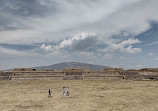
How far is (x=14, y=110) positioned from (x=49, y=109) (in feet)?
15.6

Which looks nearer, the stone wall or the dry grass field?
the dry grass field

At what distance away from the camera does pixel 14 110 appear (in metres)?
18.1

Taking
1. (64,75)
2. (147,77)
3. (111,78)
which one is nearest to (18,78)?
(64,75)


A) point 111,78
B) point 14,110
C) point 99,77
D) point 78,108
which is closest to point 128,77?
point 111,78

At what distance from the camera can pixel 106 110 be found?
1773 centimetres

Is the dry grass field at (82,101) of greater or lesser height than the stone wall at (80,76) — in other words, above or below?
below

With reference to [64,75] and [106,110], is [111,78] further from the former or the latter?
[106,110]

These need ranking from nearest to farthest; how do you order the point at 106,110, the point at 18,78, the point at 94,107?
the point at 106,110
the point at 94,107
the point at 18,78

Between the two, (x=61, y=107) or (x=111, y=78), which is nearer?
(x=61, y=107)

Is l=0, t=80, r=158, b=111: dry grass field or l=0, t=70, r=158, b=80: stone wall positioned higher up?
l=0, t=70, r=158, b=80: stone wall

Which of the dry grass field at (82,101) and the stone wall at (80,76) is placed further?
the stone wall at (80,76)

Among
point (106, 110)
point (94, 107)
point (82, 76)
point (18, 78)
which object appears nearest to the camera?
point (106, 110)

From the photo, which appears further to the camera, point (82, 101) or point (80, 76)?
point (80, 76)

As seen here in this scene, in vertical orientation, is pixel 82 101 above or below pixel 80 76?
below
